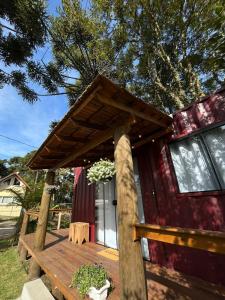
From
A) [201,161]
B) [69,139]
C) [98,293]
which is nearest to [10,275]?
[98,293]

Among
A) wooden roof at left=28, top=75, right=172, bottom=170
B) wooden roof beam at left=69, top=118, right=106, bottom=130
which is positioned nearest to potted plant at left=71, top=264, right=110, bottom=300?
wooden roof at left=28, top=75, right=172, bottom=170

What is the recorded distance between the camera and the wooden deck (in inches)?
107

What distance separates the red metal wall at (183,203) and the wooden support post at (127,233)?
5.34 ft

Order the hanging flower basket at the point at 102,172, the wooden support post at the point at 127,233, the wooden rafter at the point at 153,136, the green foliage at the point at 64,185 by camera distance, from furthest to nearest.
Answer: the green foliage at the point at 64,185 < the wooden rafter at the point at 153,136 < the hanging flower basket at the point at 102,172 < the wooden support post at the point at 127,233

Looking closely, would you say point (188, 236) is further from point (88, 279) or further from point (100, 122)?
point (100, 122)

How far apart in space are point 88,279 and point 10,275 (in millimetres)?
3962

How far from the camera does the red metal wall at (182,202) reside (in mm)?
3189

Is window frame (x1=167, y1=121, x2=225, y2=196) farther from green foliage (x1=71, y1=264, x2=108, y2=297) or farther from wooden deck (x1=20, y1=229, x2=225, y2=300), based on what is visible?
green foliage (x1=71, y1=264, x2=108, y2=297)

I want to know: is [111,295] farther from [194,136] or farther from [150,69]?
[150,69]

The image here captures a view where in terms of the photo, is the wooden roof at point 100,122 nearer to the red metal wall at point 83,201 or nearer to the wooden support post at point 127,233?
the wooden support post at point 127,233

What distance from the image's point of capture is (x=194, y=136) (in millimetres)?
3840

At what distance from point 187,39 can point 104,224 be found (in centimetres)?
919

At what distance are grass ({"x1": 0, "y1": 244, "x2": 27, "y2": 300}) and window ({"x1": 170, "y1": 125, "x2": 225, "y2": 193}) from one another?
468 centimetres

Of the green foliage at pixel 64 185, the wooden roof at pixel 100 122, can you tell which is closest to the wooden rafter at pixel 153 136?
the wooden roof at pixel 100 122
